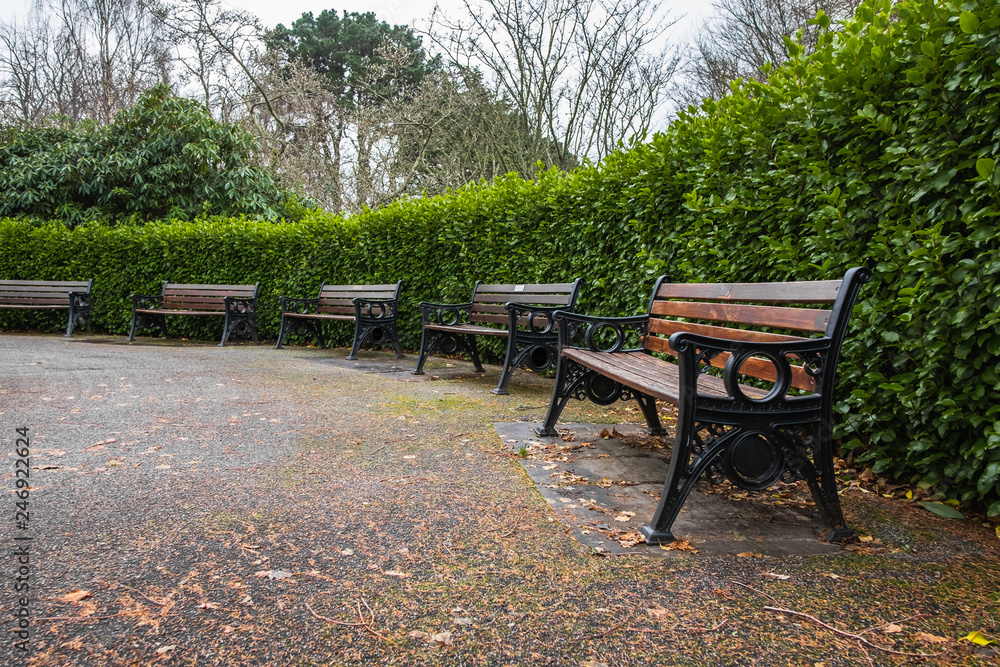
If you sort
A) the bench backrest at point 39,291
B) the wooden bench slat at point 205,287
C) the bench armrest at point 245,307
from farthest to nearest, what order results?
1. the bench backrest at point 39,291
2. the wooden bench slat at point 205,287
3. the bench armrest at point 245,307

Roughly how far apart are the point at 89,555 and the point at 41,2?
2740cm

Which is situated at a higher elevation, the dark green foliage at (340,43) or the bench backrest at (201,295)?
the dark green foliage at (340,43)

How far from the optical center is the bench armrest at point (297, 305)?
9.17m

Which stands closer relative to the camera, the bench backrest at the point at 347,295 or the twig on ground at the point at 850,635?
the twig on ground at the point at 850,635

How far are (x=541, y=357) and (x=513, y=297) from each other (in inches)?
26.0

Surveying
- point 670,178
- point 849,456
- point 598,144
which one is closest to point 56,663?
point 849,456

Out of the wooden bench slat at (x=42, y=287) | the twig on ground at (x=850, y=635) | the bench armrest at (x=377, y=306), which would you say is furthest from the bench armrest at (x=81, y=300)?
the twig on ground at (x=850, y=635)

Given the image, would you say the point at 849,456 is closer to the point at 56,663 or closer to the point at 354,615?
the point at 354,615

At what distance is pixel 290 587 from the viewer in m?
1.89

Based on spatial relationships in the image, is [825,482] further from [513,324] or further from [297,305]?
[297,305]

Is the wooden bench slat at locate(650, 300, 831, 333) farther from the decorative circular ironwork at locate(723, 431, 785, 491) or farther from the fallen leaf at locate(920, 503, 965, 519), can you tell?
the fallen leaf at locate(920, 503, 965, 519)

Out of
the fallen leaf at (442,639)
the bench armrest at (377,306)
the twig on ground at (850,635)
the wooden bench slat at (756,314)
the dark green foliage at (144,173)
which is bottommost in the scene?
the fallen leaf at (442,639)

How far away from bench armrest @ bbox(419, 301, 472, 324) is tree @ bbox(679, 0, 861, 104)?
369 inches

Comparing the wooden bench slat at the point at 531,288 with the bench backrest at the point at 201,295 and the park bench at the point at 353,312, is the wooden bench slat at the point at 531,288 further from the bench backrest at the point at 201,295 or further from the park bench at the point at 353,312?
the bench backrest at the point at 201,295
